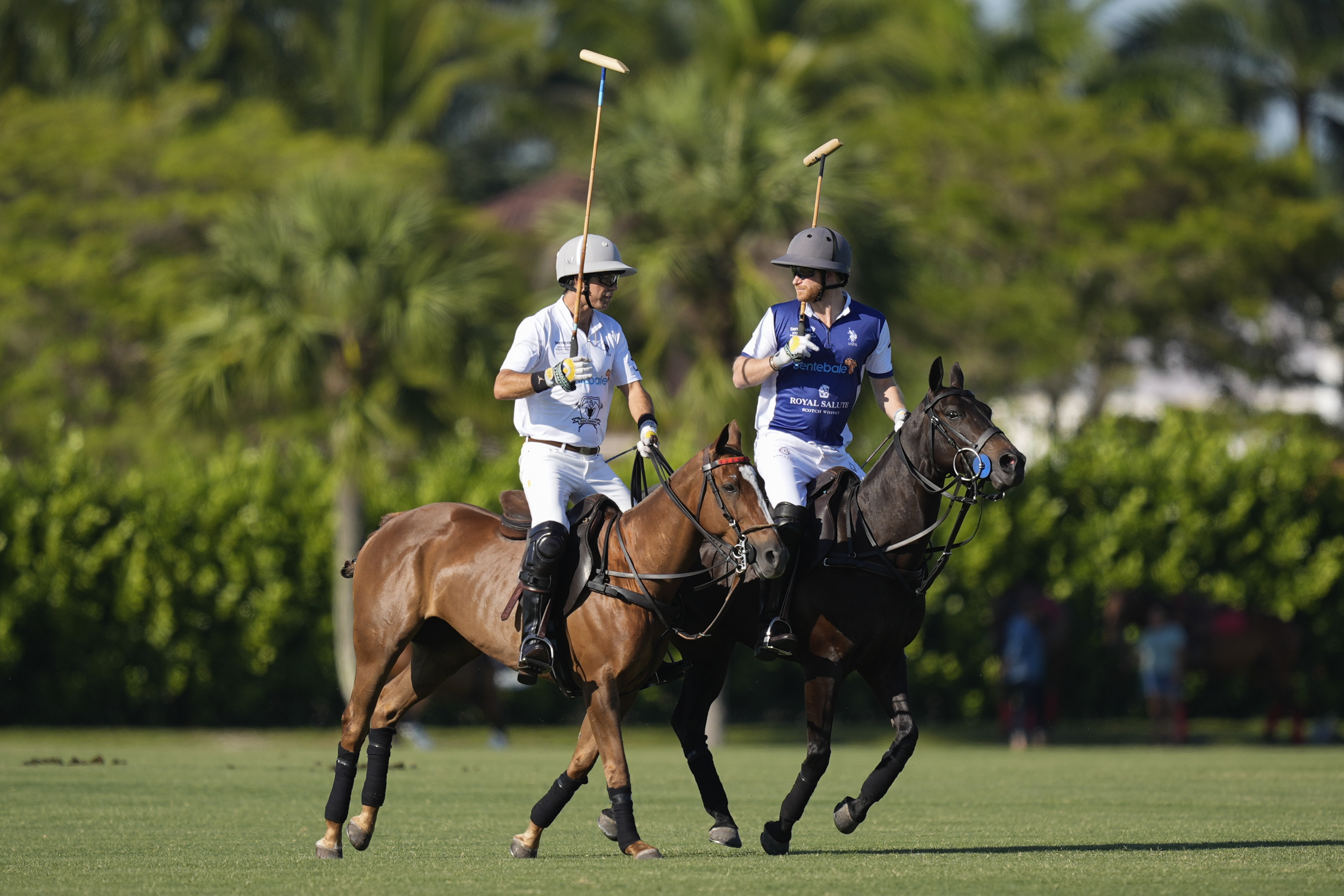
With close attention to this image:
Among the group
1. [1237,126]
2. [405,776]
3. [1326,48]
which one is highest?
[1326,48]

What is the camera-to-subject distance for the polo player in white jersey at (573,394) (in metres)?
9.17

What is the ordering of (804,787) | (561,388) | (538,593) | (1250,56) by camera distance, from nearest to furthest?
1. (538,593)
2. (804,787)
3. (561,388)
4. (1250,56)

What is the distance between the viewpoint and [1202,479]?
25.9 meters

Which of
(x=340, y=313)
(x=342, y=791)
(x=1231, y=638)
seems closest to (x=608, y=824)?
(x=342, y=791)

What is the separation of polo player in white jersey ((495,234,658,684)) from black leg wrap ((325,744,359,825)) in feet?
3.22

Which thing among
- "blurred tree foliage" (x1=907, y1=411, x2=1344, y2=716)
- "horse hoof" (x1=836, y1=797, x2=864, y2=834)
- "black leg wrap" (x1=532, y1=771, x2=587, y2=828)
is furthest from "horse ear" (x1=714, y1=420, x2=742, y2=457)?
"blurred tree foliage" (x1=907, y1=411, x2=1344, y2=716)

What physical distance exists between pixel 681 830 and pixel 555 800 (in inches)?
72.8

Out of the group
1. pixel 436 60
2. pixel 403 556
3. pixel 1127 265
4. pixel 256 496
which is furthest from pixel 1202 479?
pixel 436 60

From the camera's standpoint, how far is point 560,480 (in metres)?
9.27

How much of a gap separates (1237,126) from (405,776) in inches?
1176

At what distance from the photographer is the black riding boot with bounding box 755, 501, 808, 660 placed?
9.19 meters

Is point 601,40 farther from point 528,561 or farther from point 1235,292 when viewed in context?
point 528,561

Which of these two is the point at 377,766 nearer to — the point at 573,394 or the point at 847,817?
the point at 573,394

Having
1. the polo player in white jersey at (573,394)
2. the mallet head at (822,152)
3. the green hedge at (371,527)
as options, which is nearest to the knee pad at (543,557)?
the polo player in white jersey at (573,394)
